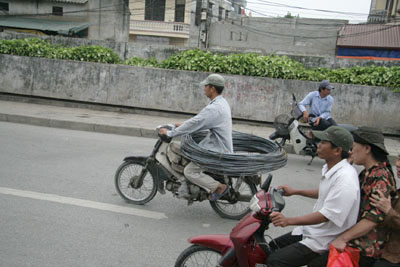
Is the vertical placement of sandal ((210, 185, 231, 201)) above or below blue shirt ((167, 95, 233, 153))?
below

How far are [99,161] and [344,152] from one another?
5.06m

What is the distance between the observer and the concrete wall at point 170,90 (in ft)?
32.9

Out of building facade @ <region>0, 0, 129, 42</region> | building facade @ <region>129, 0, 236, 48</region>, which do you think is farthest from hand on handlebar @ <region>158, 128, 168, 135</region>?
building facade @ <region>129, 0, 236, 48</region>

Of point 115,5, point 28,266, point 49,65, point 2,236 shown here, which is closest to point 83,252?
point 28,266

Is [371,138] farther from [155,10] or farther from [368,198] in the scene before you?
[155,10]

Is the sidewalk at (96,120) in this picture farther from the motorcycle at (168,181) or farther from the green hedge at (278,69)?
the motorcycle at (168,181)

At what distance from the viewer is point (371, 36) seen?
1034 inches

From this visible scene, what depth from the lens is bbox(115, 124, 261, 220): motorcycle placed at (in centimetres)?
444

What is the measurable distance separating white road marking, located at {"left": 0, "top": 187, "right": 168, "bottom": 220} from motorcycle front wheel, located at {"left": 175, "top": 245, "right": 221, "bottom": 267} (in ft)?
5.37

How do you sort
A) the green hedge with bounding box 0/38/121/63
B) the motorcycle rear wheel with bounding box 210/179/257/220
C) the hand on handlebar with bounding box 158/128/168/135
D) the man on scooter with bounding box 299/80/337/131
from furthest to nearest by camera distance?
the green hedge with bounding box 0/38/121/63, the man on scooter with bounding box 299/80/337/131, the motorcycle rear wheel with bounding box 210/179/257/220, the hand on handlebar with bounding box 158/128/168/135

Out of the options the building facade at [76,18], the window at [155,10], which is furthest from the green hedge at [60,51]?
the window at [155,10]

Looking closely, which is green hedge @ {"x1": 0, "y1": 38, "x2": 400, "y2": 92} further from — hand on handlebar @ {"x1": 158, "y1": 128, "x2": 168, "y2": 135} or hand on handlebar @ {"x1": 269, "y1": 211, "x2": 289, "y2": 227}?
hand on handlebar @ {"x1": 269, "y1": 211, "x2": 289, "y2": 227}

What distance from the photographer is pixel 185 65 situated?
1105cm

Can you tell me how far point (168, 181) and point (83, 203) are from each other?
1.19 metres
